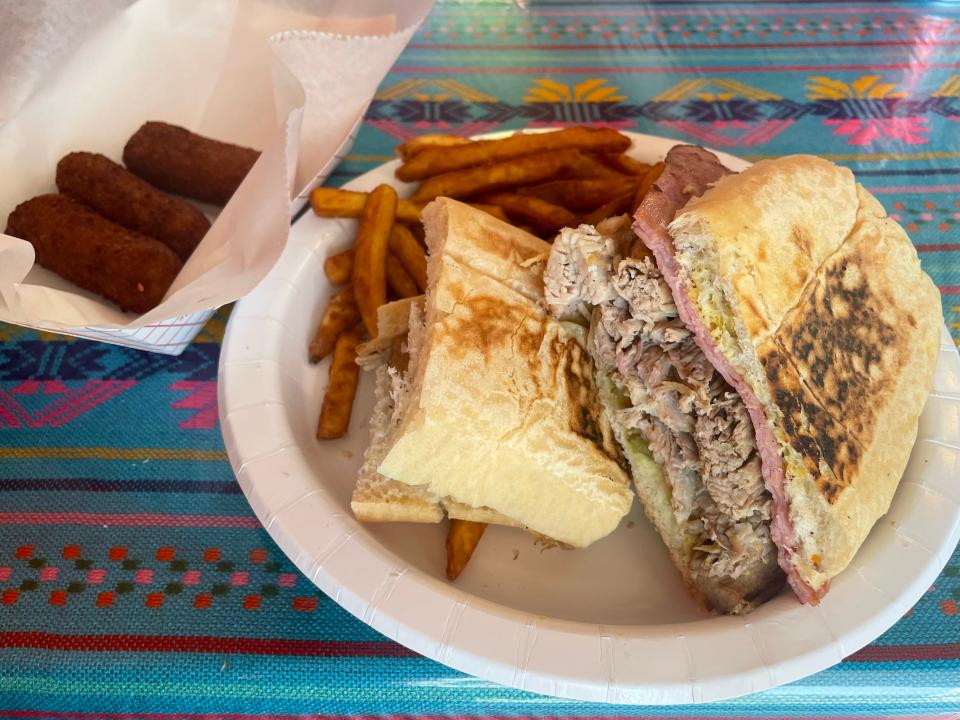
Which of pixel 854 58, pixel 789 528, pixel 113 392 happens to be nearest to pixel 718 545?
pixel 789 528

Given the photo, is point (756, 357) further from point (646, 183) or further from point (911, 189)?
point (911, 189)

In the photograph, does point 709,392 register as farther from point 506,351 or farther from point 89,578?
point 89,578

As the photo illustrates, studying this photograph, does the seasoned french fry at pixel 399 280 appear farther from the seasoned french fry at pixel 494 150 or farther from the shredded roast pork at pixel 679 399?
the shredded roast pork at pixel 679 399

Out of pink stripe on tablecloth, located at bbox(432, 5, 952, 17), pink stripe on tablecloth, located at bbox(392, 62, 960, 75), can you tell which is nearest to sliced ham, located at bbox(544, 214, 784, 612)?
pink stripe on tablecloth, located at bbox(392, 62, 960, 75)

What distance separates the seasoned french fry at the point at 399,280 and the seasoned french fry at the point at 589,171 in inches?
28.5

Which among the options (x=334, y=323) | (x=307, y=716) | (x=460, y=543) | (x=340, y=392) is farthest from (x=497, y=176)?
(x=307, y=716)

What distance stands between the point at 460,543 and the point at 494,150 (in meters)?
1.40

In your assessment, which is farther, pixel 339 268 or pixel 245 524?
pixel 339 268

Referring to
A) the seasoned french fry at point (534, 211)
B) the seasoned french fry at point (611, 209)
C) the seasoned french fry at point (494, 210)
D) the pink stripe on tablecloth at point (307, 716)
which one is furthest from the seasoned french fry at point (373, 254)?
the pink stripe on tablecloth at point (307, 716)

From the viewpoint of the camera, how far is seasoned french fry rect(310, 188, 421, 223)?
2.30m

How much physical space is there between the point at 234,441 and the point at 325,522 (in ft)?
1.11

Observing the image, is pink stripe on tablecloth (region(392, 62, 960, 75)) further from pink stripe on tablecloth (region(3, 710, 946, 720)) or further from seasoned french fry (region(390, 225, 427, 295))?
pink stripe on tablecloth (region(3, 710, 946, 720))

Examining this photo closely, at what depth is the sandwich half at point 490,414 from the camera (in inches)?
68.2

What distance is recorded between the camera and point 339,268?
231 cm
